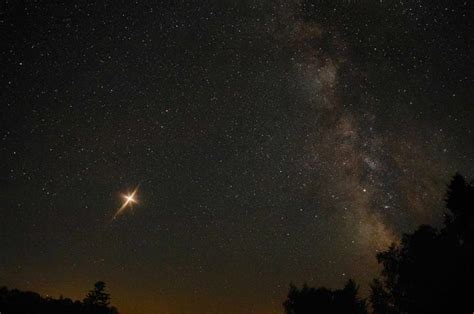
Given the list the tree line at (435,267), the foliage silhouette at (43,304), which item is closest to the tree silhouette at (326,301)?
the tree line at (435,267)

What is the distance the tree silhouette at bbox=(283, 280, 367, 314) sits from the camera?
38.3 m

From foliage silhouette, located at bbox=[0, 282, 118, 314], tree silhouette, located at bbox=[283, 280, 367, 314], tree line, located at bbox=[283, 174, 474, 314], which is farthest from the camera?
foliage silhouette, located at bbox=[0, 282, 118, 314]

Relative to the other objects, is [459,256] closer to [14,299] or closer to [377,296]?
[377,296]

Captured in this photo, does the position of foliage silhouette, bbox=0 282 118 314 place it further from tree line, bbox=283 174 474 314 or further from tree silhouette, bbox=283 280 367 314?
tree line, bbox=283 174 474 314

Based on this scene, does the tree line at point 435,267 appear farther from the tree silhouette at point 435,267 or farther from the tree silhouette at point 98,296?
the tree silhouette at point 98,296

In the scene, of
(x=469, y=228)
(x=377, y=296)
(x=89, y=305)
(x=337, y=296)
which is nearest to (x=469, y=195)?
(x=469, y=228)

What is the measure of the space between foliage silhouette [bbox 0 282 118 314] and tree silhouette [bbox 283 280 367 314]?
1151 inches

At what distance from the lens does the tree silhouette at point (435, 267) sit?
20641 millimetres

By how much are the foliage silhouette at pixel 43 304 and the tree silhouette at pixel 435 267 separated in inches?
1410

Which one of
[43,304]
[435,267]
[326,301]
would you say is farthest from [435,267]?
[43,304]

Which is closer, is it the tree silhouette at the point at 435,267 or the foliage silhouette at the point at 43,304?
the tree silhouette at the point at 435,267

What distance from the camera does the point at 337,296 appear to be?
39.0 m

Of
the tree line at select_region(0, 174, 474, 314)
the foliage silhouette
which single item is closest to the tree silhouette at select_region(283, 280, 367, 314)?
the tree line at select_region(0, 174, 474, 314)

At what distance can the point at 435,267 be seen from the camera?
76.7 ft
